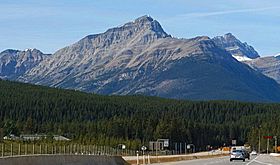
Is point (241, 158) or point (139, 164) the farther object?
point (241, 158)

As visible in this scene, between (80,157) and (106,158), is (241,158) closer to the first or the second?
(106,158)

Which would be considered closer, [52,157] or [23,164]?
[23,164]

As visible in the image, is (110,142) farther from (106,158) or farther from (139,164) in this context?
(106,158)


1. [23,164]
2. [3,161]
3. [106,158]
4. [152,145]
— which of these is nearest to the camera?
[3,161]

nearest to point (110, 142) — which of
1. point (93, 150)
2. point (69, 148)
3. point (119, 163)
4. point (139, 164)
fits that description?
point (93, 150)

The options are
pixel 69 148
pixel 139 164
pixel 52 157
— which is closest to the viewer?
pixel 52 157

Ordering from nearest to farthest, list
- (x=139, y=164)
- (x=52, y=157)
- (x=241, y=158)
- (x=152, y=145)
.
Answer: (x=52, y=157) < (x=139, y=164) < (x=241, y=158) < (x=152, y=145)

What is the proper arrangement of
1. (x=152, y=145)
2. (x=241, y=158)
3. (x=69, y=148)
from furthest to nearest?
(x=152, y=145) → (x=241, y=158) → (x=69, y=148)

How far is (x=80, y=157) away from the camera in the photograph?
39844mm

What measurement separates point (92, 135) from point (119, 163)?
146 meters

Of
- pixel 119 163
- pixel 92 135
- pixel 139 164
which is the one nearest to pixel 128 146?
pixel 92 135

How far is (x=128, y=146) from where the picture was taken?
17112cm

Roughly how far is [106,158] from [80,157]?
668 cm

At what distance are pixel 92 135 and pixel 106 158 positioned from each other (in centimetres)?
14941
